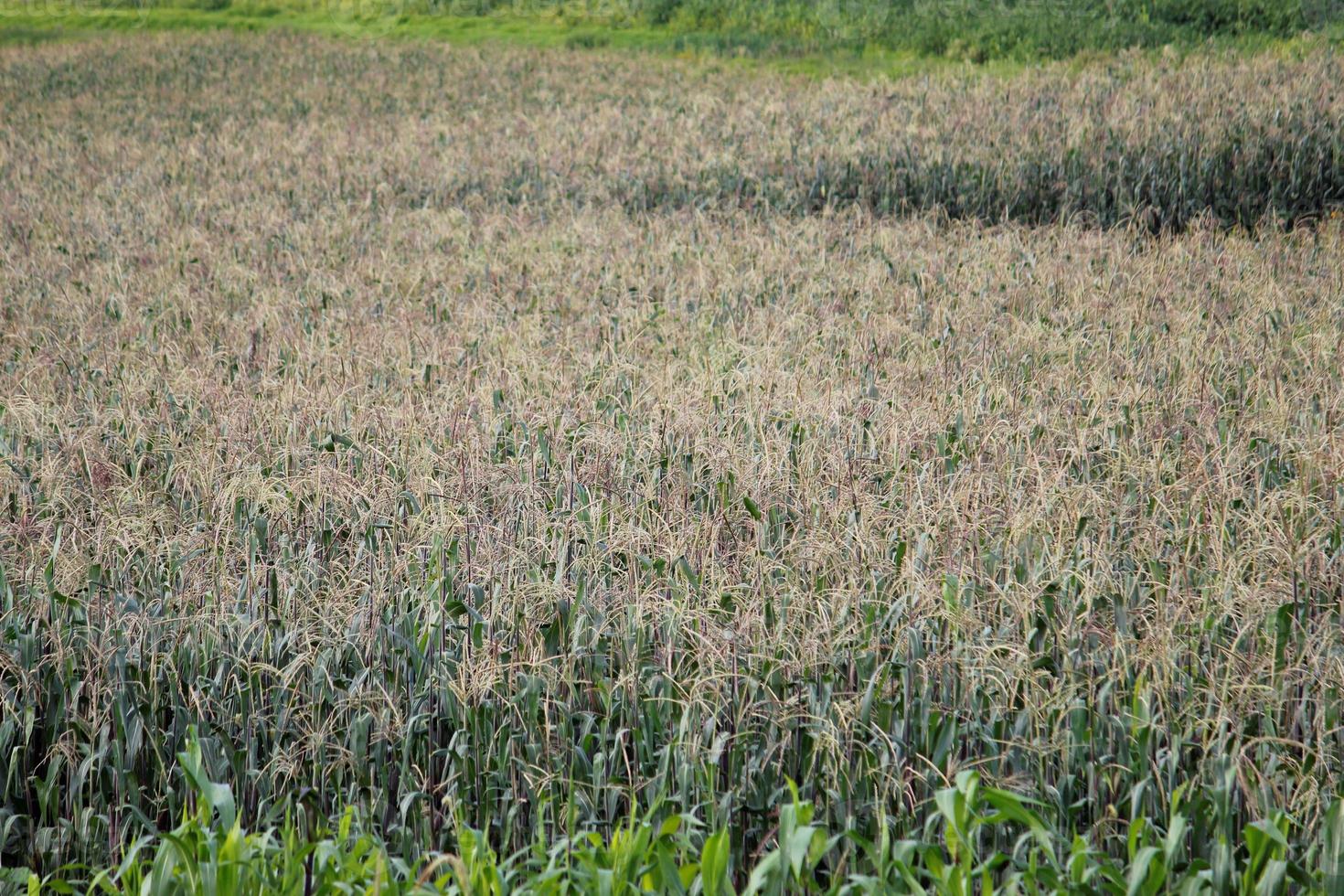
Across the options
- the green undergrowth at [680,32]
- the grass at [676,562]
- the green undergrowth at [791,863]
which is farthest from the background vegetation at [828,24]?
the green undergrowth at [791,863]

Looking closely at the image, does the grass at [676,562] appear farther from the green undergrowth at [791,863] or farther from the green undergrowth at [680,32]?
the green undergrowth at [680,32]

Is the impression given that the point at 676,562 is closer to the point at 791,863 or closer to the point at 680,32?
the point at 791,863

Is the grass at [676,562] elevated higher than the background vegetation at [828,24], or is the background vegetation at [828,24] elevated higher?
the background vegetation at [828,24]

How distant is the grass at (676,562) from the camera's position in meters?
2.64

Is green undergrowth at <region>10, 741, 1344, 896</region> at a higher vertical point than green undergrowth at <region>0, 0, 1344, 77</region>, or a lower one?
lower

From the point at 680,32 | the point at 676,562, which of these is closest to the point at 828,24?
the point at 680,32

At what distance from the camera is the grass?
264 cm

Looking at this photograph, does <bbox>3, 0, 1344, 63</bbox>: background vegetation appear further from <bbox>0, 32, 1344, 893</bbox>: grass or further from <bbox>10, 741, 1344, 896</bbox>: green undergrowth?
<bbox>10, 741, 1344, 896</bbox>: green undergrowth

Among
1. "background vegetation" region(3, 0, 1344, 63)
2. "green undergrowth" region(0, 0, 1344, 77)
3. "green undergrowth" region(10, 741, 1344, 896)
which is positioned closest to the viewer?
"green undergrowth" region(10, 741, 1344, 896)

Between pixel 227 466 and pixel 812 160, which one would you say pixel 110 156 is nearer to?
pixel 812 160

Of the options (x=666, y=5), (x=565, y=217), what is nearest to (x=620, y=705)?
(x=565, y=217)

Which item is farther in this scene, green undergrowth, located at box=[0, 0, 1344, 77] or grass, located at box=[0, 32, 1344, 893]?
green undergrowth, located at box=[0, 0, 1344, 77]

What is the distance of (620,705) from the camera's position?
3.05m

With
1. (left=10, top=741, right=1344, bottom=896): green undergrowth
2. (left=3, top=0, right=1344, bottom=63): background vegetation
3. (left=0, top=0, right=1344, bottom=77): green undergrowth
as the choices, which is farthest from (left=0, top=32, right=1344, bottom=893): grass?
(left=3, top=0, right=1344, bottom=63): background vegetation
